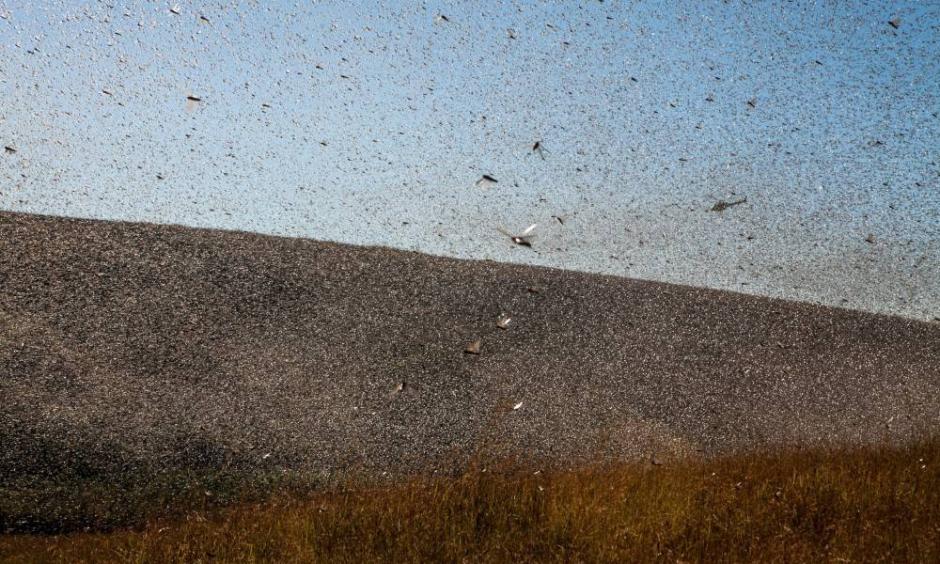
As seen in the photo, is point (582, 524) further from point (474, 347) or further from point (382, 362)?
point (474, 347)

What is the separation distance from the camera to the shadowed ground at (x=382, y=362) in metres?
5.29

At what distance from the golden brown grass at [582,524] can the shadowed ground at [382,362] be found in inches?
46.1

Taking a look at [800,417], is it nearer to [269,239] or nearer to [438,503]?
[438,503]

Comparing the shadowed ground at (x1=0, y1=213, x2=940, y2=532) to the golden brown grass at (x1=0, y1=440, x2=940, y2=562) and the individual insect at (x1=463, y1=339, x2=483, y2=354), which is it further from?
the golden brown grass at (x1=0, y1=440, x2=940, y2=562)

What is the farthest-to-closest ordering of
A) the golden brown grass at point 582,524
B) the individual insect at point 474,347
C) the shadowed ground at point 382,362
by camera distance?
the individual insect at point 474,347 < the shadowed ground at point 382,362 < the golden brown grass at point 582,524

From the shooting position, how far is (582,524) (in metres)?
3.31

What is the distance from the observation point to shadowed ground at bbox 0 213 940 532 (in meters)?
5.29

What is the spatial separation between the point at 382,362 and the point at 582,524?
3054mm

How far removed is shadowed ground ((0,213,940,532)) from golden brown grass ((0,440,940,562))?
1172 millimetres

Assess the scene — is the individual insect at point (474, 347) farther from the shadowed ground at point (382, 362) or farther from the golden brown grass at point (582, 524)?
the golden brown grass at point (582, 524)

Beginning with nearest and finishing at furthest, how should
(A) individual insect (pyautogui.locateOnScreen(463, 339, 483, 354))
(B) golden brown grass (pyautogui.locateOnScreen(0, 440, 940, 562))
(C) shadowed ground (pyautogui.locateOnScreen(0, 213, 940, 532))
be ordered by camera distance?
(B) golden brown grass (pyautogui.locateOnScreen(0, 440, 940, 562))
(C) shadowed ground (pyautogui.locateOnScreen(0, 213, 940, 532))
(A) individual insect (pyautogui.locateOnScreen(463, 339, 483, 354))

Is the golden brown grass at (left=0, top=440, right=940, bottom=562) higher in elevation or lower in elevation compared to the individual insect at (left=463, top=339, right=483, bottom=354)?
lower

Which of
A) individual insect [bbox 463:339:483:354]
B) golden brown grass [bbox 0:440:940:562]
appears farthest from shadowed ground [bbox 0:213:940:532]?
golden brown grass [bbox 0:440:940:562]

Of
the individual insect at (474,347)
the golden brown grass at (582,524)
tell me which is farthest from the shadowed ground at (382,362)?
the golden brown grass at (582,524)
